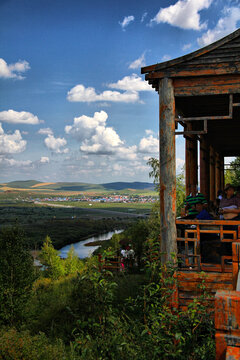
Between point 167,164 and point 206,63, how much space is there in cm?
254

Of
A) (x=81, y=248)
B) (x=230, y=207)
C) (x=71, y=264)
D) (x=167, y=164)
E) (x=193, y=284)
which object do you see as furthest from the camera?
(x=81, y=248)

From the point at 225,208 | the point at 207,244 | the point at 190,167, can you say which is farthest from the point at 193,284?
the point at 190,167

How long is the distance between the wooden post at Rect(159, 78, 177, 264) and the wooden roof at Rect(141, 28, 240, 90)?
0.28 m

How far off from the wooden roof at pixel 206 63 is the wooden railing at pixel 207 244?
3434 millimetres

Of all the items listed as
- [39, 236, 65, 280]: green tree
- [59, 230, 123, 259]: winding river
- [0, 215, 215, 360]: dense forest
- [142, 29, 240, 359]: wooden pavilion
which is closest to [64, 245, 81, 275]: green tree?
[39, 236, 65, 280]: green tree

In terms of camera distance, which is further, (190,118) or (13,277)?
(13,277)

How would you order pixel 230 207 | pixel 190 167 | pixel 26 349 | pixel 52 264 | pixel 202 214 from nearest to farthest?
1. pixel 202 214
2. pixel 230 207
3. pixel 26 349
4. pixel 190 167
5. pixel 52 264

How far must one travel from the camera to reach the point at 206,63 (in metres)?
8.95

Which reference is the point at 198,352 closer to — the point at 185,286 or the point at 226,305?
the point at 226,305

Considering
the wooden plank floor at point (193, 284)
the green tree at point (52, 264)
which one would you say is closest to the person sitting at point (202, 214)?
the wooden plank floor at point (193, 284)

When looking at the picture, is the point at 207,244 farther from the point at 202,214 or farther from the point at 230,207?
the point at 230,207

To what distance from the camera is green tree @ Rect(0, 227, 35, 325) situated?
30.8m

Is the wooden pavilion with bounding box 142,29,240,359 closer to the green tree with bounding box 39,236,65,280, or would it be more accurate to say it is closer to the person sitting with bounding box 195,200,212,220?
the person sitting with bounding box 195,200,212,220

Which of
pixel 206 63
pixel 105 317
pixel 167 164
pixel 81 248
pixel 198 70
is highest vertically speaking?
pixel 206 63
